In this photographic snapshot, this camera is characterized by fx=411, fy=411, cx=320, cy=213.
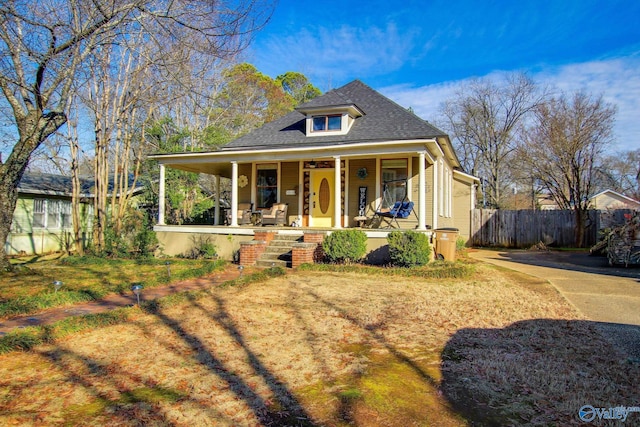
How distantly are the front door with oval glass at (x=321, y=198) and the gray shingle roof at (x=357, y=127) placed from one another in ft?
4.49

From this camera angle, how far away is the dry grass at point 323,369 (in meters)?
2.89

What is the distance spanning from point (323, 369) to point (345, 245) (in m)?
6.38

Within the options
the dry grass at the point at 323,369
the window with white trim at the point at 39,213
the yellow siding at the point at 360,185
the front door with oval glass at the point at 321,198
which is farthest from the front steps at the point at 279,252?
the window with white trim at the point at 39,213

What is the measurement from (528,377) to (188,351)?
3171 mm

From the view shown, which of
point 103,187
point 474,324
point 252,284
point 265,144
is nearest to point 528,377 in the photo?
point 474,324

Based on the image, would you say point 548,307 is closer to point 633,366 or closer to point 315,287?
point 633,366

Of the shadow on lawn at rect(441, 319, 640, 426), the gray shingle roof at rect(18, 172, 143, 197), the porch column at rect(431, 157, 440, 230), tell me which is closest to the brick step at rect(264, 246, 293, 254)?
the porch column at rect(431, 157, 440, 230)

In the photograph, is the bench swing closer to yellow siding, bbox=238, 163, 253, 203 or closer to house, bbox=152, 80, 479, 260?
house, bbox=152, 80, 479, 260

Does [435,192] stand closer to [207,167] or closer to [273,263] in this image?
[273,263]

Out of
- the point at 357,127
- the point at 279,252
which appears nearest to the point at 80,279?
the point at 279,252

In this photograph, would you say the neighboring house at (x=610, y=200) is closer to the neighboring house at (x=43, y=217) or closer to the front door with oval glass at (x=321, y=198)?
the front door with oval glass at (x=321, y=198)

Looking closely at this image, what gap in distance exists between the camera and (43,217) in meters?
16.4

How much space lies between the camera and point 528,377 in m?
3.48

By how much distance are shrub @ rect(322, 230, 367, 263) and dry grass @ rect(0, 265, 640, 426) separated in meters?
3.90
